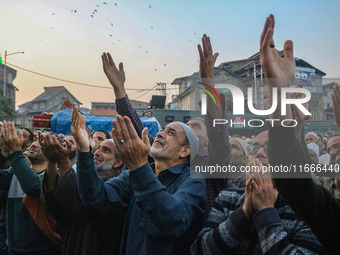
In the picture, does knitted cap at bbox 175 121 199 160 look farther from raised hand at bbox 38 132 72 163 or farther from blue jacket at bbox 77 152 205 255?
raised hand at bbox 38 132 72 163

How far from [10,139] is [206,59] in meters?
1.95

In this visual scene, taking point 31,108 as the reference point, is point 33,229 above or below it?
below

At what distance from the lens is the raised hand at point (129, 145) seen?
1577 mm

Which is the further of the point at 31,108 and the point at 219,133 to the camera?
the point at 31,108

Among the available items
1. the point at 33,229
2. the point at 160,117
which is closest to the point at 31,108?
the point at 160,117

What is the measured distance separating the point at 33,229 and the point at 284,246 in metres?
2.22

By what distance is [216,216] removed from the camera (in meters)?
1.72

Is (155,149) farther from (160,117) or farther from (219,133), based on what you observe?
(160,117)

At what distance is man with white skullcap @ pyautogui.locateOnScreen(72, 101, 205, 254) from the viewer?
61.9 inches

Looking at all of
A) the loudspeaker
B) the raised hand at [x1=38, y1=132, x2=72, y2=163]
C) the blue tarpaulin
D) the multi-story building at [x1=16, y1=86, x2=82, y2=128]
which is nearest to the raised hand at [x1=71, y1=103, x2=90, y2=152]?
the raised hand at [x1=38, y1=132, x2=72, y2=163]

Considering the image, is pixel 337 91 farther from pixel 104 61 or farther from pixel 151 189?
pixel 104 61

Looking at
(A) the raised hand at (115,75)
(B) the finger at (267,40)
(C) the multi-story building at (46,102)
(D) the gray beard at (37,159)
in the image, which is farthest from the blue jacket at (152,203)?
(C) the multi-story building at (46,102)

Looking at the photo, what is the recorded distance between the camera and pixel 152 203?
5.06 ft

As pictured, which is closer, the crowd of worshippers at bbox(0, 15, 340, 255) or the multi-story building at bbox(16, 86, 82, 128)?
the crowd of worshippers at bbox(0, 15, 340, 255)
